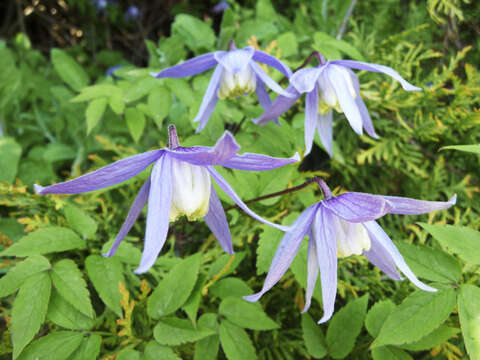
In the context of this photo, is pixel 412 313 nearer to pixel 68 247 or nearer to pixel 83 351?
pixel 83 351

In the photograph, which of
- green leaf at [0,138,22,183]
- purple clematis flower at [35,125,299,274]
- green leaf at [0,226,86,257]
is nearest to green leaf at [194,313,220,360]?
purple clematis flower at [35,125,299,274]

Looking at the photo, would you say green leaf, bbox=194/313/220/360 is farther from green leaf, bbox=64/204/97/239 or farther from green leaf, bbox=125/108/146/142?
green leaf, bbox=125/108/146/142

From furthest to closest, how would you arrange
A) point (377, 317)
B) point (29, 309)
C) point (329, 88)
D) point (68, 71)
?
point (68, 71) → point (329, 88) → point (377, 317) → point (29, 309)

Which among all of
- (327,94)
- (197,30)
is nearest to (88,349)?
(327,94)

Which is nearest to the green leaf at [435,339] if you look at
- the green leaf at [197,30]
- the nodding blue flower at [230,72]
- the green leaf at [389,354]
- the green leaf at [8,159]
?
the green leaf at [389,354]

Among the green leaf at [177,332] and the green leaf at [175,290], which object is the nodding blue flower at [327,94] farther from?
the green leaf at [177,332]

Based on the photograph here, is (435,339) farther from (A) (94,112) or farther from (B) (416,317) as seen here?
(A) (94,112)

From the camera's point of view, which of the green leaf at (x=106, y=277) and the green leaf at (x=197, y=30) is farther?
the green leaf at (x=197, y=30)
